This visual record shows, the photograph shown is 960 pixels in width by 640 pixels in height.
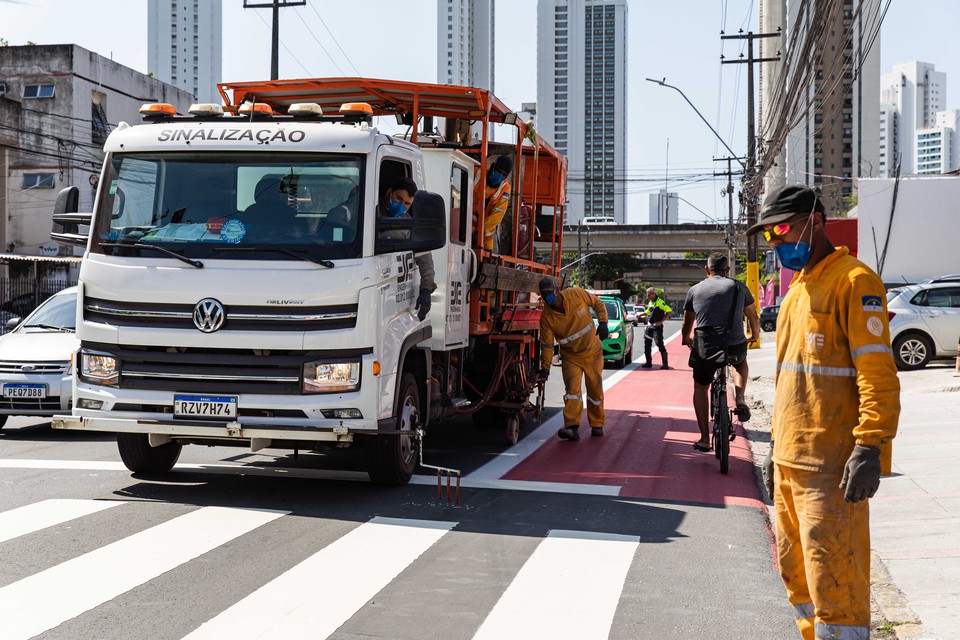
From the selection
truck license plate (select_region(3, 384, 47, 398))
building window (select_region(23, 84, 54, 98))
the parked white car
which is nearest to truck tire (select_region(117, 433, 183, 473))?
the parked white car

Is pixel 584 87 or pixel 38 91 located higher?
pixel 584 87

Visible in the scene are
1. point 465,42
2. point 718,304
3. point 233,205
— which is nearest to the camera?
point 233,205

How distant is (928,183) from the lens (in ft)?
126

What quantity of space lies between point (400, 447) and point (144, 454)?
217 cm

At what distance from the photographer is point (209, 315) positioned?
743 cm

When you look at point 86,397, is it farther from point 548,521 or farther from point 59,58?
point 59,58

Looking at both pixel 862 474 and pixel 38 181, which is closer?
pixel 862 474

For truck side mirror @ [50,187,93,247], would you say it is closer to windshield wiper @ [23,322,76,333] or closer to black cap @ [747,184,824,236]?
windshield wiper @ [23,322,76,333]

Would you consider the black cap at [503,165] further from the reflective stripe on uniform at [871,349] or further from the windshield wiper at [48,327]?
the reflective stripe on uniform at [871,349]

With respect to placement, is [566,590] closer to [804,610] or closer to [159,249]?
[804,610]

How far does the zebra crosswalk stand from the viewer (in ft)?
16.3

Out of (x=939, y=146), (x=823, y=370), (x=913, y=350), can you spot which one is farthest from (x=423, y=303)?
(x=939, y=146)

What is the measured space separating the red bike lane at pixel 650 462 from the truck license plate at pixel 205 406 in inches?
112

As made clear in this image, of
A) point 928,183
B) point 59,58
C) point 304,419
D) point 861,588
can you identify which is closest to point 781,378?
point 861,588
